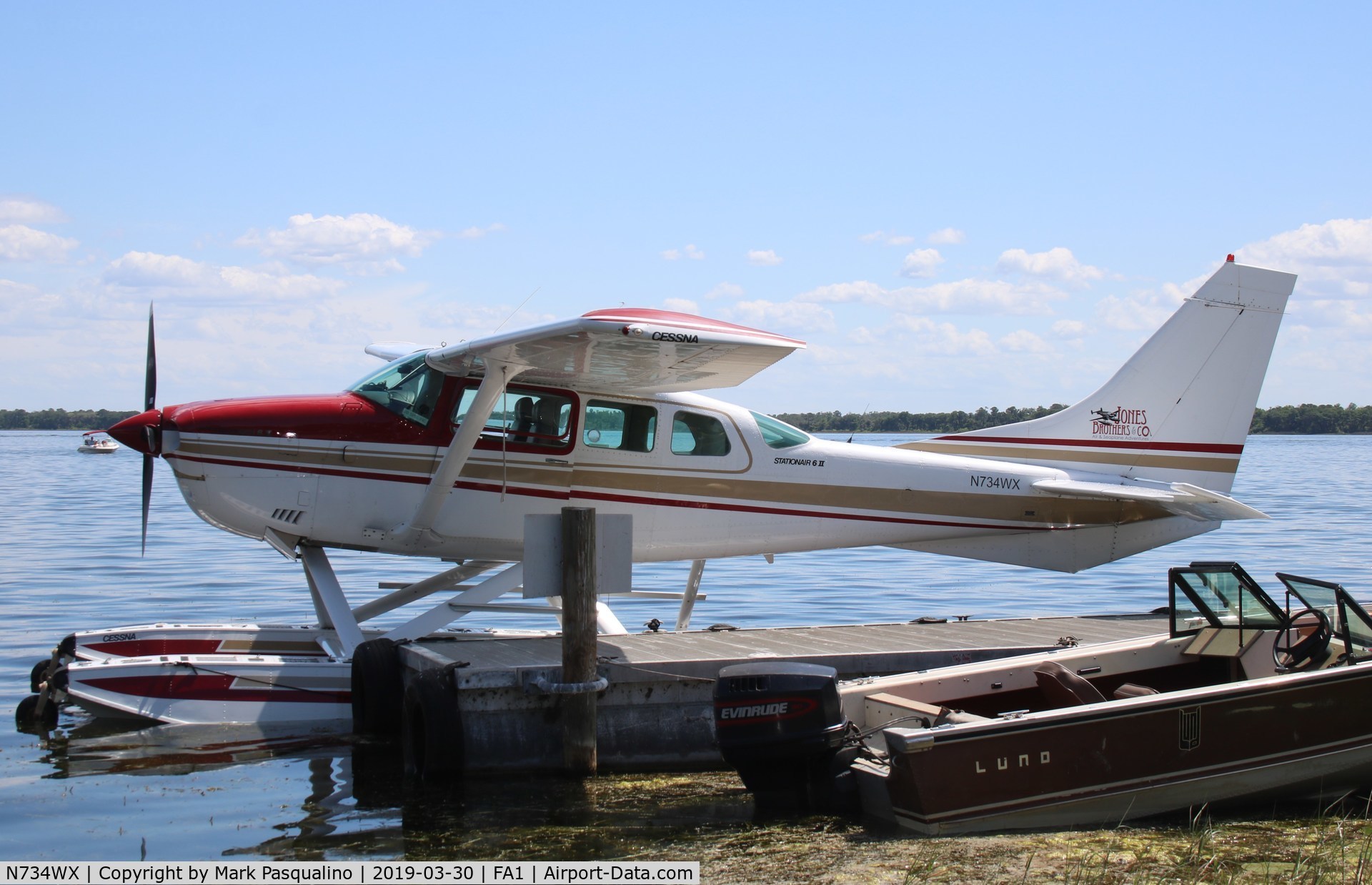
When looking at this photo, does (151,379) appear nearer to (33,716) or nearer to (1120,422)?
(33,716)

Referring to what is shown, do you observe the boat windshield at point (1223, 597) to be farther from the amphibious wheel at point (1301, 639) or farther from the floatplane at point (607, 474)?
the floatplane at point (607, 474)

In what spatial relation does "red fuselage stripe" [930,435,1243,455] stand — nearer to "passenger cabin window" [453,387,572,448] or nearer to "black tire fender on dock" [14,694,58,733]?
"passenger cabin window" [453,387,572,448]

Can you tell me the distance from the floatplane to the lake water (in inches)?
31.0

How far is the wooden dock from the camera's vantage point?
7.14 meters

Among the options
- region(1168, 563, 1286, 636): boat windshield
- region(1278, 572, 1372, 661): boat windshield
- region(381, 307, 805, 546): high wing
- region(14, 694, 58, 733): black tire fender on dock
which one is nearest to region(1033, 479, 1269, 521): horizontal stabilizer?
region(1168, 563, 1286, 636): boat windshield

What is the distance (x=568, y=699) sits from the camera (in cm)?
707

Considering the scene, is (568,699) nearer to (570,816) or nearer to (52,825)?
(570,816)

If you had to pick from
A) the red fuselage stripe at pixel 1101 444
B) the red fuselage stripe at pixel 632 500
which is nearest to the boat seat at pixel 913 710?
the red fuselage stripe at pixel 632 500

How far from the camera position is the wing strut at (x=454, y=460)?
814cm

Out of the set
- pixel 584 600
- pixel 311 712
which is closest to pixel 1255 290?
pixel 584 600

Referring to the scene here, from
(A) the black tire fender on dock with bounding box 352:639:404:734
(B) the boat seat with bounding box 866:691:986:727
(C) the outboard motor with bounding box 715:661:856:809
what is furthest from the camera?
(A) the black tire fender on dock with bounding box 352:639:404:734

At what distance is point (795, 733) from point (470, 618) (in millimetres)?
8790

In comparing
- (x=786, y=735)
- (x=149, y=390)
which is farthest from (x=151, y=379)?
(x=786, y=735)

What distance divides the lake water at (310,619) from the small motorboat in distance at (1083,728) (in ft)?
1.99
